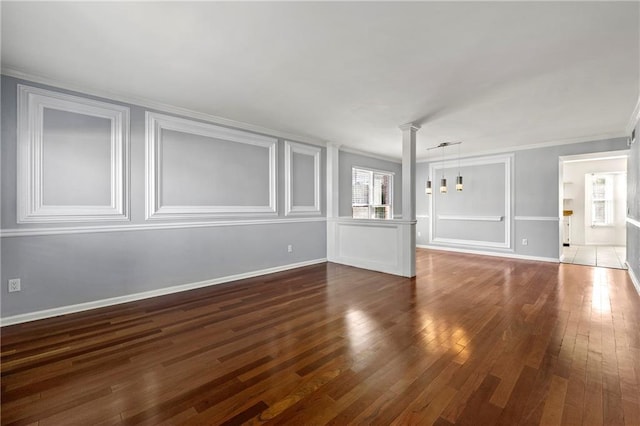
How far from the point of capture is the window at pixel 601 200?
767 cm

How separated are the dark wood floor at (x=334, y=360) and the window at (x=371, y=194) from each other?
3304 mm

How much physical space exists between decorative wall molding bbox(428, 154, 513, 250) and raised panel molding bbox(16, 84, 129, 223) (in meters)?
6.83

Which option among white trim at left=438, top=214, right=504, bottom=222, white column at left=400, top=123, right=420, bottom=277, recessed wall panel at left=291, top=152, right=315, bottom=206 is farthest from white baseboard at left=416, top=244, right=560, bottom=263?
recessed wall panel at left=291, top=152, right=315, bottom=206

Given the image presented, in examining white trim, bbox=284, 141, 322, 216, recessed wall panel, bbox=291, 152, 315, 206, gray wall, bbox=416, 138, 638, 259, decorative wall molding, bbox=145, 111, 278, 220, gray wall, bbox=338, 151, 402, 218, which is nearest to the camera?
decorative wall molding, bbox=145, 111, 278, 220

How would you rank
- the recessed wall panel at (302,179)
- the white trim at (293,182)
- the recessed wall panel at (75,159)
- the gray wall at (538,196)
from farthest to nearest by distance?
the gray wall at (538,196) → the recessed wall panel at (302,179) → the white trim at (293,182) → the recessed wall panel at (75,159)

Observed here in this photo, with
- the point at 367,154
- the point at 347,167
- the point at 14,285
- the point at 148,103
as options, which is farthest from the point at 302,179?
the point at 14,285

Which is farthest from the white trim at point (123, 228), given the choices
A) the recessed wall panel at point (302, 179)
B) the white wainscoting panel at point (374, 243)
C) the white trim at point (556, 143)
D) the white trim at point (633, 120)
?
the white trim at point (633, 120)

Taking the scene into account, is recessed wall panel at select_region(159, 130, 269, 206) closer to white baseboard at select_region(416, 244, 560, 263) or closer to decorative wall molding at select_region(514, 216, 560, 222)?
white baseboard at select_region(416, 244, 560, 263)

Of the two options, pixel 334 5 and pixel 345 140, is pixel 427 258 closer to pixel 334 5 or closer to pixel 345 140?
pixel 345 140

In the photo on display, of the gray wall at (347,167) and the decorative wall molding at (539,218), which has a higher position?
the gray wall at (347,167)

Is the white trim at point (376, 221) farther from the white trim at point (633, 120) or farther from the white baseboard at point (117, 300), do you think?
the white trim at point (633, 120)

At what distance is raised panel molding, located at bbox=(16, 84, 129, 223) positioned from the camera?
9.18 ft

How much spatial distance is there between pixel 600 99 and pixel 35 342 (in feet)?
21.4

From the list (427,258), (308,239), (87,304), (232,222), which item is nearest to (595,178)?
(427,258)
